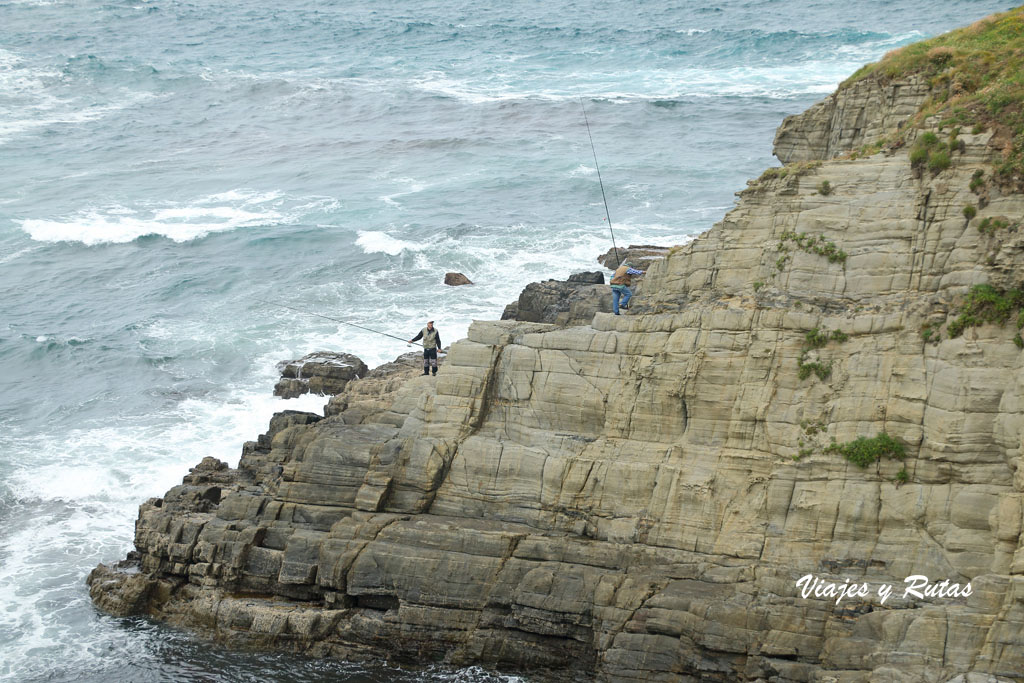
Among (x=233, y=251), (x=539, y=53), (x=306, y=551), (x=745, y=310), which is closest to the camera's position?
(x=745, y=310)

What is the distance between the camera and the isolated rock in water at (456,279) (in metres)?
38.8

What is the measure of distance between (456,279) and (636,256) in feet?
24.4

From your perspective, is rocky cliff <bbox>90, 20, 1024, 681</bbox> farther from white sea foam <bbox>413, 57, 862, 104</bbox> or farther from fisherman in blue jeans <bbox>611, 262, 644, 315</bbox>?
white sea foam <bbox>413, 57, 862, 104</bbox>

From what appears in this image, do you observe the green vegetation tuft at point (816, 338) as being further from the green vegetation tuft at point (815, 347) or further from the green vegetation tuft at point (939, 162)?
the green vegetation tuft at point (939, 162)

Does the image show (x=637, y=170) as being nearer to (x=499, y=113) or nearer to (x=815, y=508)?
(x=499, y=113)

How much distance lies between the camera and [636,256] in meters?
34.8

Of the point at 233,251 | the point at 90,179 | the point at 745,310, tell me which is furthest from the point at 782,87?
the point at 745,310

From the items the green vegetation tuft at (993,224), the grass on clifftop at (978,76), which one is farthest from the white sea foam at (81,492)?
the green vegetation tuft at (993,224)

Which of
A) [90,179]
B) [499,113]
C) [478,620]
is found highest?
[499,113]

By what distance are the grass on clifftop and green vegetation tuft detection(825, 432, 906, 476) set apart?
5.22 meters

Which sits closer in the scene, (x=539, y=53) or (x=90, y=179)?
(x=90, y=179)

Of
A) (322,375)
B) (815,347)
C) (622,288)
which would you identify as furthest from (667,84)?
(815,347)

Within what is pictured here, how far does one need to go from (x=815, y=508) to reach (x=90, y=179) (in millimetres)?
48822

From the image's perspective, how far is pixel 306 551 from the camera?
20.9 meters
